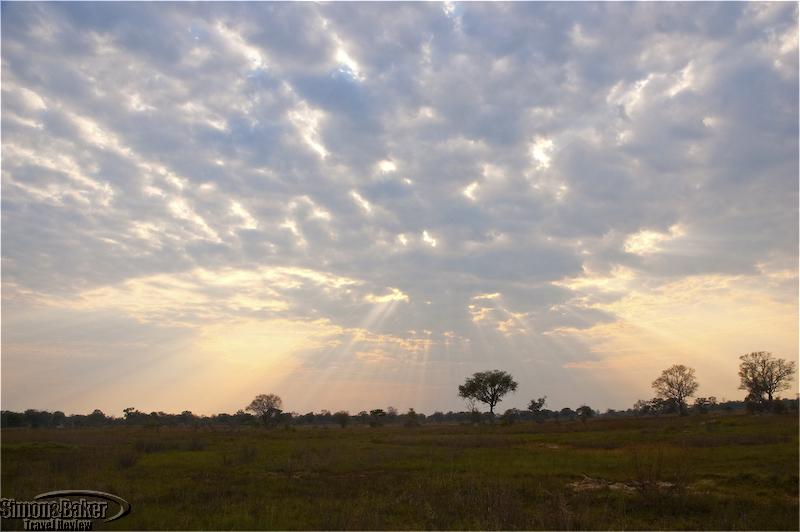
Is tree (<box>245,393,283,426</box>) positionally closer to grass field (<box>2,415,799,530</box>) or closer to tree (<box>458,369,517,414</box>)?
tree (<box>458,369,517,414</box>)

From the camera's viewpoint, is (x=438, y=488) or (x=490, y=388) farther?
(x=490, y=388)

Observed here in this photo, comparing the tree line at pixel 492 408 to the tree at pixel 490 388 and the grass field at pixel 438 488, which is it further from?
the grass field at pixel 438 488

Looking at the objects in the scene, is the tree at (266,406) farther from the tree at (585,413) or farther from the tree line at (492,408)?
the tree at (585,413)

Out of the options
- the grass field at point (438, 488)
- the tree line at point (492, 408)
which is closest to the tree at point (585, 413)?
the tree line at point (492, 408)

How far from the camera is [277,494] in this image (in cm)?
1681

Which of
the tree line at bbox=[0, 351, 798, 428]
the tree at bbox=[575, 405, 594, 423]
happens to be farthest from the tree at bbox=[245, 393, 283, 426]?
the tree at bbox=[575, 405, 594, 423]

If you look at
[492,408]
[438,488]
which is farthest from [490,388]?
[438,488]

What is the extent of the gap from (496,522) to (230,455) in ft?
73.5

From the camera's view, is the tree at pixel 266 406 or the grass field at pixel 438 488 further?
the tree at pixel 266 406

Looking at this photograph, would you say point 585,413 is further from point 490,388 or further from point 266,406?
point 266,406

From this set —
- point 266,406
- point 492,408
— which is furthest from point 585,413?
point 266,406

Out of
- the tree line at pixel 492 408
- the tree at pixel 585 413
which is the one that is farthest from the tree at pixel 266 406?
the tree at pixel 585 413

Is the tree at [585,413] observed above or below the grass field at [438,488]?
below

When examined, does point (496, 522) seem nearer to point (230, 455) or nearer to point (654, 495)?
point (654, 495)
